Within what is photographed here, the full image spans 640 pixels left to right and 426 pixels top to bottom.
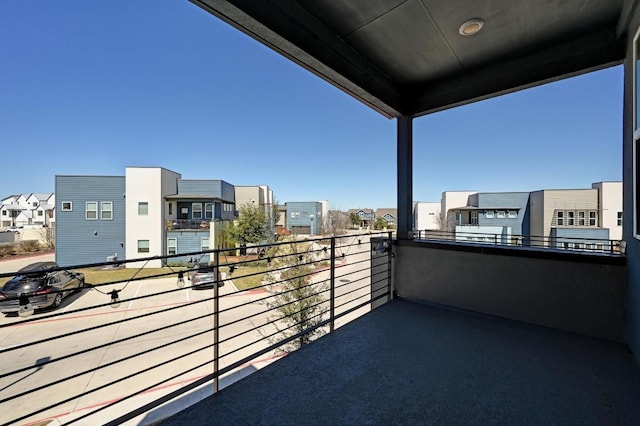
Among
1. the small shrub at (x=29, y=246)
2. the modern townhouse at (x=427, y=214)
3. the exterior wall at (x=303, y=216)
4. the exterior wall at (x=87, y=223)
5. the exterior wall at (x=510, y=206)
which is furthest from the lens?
the exterior wall at (x=303, y=216)

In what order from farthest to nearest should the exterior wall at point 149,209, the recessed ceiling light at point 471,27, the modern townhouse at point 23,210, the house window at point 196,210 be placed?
1. the modern townhouse at point 23,210
2. the house window at point 196,210
3. the exterior wall at point 149,209
4. the recessed ceiling light at point 471,27

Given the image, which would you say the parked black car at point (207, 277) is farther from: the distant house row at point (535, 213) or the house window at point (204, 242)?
the distant house row at point (535, 213)

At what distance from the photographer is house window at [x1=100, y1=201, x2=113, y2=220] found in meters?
11.7

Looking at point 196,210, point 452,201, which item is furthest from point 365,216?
point 196,210

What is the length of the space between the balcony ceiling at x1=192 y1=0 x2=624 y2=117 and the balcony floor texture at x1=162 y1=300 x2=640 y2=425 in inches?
89.1

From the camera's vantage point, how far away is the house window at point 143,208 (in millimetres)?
11938

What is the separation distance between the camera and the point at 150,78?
30.8ft

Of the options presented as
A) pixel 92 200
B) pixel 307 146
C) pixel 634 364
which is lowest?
pixel 634 364

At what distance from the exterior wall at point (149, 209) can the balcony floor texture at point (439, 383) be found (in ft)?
41.2

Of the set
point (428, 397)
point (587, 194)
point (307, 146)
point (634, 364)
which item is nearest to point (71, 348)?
point (428, 397)

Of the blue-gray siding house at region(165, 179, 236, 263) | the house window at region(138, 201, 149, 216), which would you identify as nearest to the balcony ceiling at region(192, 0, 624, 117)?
the blue-gray siding house at region(165, 179, 236, 263)

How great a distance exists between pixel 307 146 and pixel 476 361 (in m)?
16.0

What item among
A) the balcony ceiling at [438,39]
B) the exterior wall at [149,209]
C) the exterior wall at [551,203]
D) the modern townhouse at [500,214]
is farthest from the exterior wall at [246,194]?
the balcony ceiling at [438,39]

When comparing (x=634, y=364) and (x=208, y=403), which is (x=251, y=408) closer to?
(x=208, y=403)
